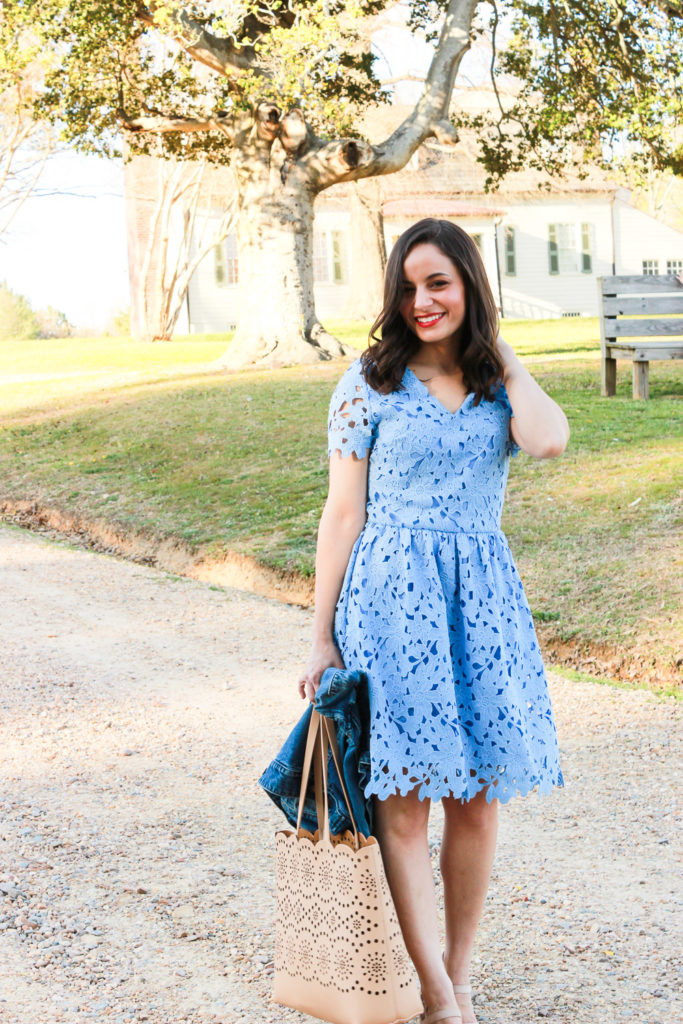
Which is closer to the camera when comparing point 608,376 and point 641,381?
point 641,381

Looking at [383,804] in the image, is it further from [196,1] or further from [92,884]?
[196,1]

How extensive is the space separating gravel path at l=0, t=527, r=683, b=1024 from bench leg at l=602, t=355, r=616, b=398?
6762mm

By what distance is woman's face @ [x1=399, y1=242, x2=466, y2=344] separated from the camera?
271 centimetres

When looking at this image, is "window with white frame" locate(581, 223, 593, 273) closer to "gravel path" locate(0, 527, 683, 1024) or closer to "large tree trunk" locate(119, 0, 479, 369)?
"large tree trunk" locate(119, 0, 479, 369)

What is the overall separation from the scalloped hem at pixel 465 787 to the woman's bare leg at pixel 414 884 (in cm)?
5

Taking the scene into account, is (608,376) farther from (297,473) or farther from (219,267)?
(219,267)

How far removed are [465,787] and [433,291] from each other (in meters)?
1.13

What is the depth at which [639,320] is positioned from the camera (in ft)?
38.5

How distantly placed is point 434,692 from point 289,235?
559 inches

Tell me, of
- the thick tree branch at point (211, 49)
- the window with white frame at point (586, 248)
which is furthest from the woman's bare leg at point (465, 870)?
the window with white frame at point (586, 248)

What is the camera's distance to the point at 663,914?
3.43 metres

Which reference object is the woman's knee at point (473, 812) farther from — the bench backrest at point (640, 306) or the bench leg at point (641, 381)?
the bench leg at point (641, 381)

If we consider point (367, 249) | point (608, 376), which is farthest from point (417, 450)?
point (367, 249)

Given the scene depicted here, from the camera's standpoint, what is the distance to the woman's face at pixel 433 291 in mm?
2711
